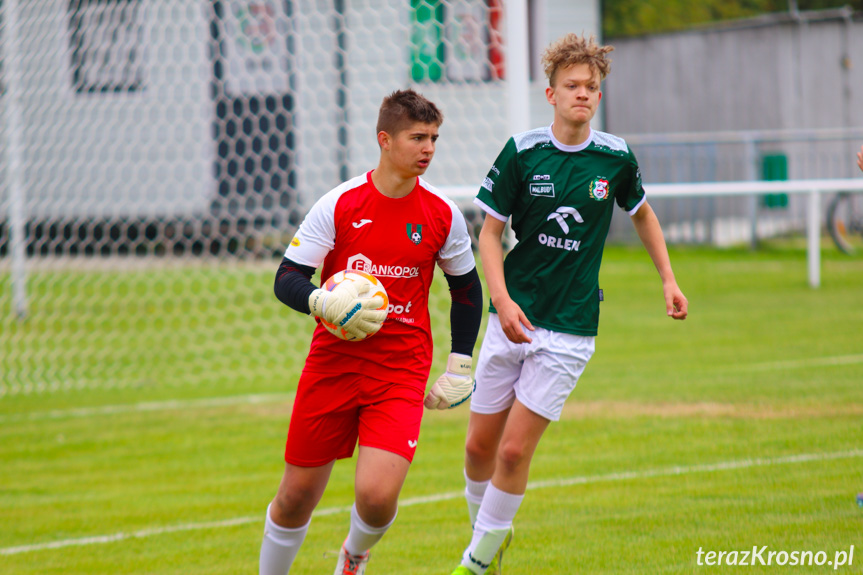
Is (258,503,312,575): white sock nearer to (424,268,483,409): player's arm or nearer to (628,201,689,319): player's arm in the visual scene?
(424,268,483,409): player's arm

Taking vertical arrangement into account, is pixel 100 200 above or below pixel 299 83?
below

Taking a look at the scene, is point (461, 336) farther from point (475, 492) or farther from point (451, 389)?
point (475, 492)

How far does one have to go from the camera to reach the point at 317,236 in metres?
3.99

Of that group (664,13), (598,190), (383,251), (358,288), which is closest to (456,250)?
(383,251)

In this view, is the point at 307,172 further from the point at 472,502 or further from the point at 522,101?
the point at 472,502

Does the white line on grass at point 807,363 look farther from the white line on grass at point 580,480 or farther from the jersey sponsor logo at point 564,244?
the jersey sponsor logo at point 564,244

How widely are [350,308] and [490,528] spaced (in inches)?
45.6

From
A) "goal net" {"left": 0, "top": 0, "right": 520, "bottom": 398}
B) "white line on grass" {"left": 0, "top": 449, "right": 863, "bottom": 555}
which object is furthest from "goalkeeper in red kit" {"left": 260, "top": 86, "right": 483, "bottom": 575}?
"goal net" {"left": 0, "top": 0, "right": 520, "bottom": 398}

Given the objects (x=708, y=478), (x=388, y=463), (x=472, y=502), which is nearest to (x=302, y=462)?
(x=388, y=463)

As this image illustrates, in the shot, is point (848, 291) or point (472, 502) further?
point (848, 291)

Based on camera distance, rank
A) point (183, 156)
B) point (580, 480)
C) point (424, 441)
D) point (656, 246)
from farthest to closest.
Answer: point (183, 156)
point (424, 441)
point (580, 480)
point (656, 246)

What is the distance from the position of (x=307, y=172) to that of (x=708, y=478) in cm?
1041

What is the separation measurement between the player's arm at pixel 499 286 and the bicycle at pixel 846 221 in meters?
13.9

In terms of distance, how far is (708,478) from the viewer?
5.83 m
